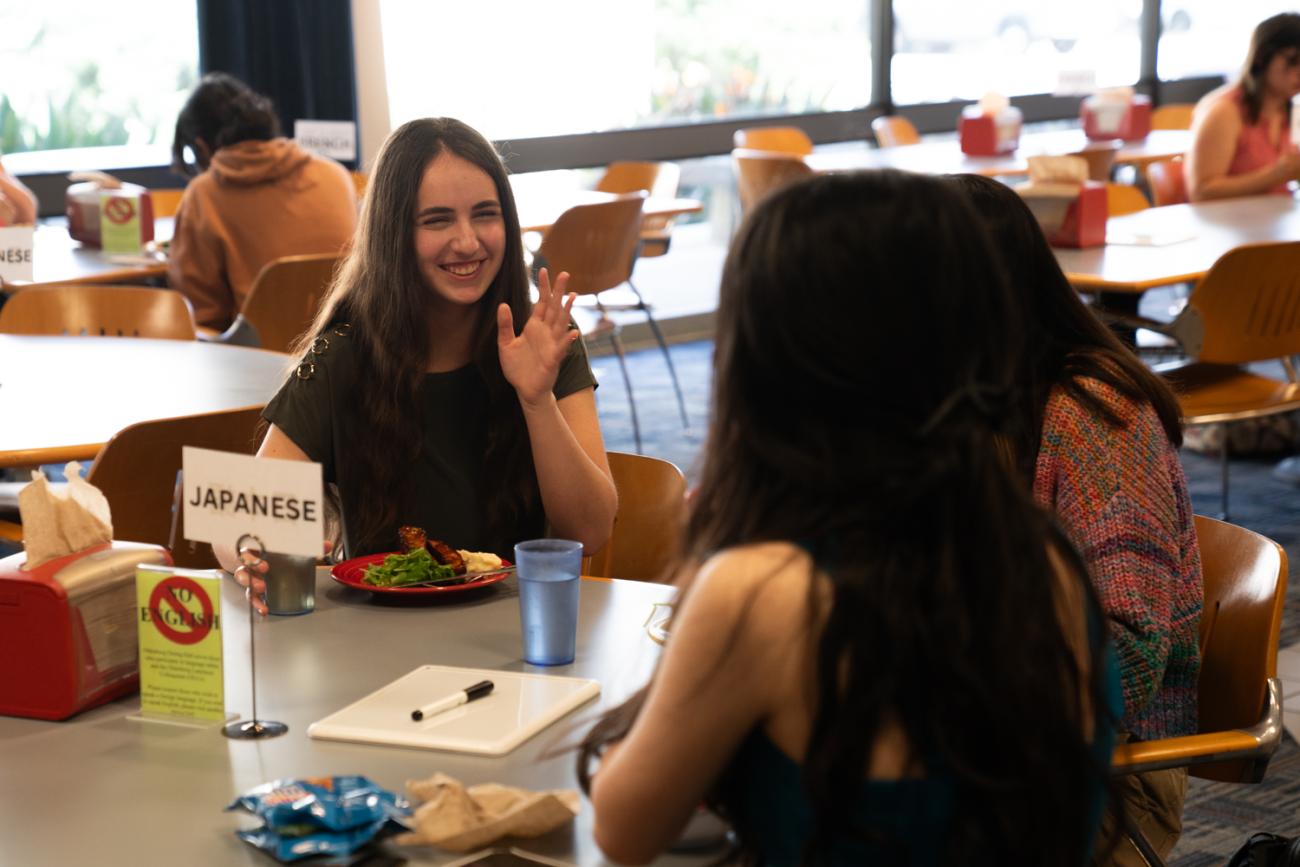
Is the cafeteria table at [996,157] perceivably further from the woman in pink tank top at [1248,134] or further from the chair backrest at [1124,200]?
the chair backrest at [1124,200]

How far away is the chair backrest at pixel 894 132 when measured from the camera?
7.42 meters

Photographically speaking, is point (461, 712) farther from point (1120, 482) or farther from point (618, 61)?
point (618, 61)

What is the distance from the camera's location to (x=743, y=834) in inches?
42.5

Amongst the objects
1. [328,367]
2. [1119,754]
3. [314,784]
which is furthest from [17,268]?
[1119,754]

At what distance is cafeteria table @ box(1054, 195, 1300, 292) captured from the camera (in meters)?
3.77

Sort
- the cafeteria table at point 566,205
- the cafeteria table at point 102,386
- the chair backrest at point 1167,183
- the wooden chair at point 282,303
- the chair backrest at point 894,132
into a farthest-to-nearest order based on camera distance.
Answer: the chair backrest at point 894,132
the chair backrest at point 1167,183
the cafeteria table at point 566,205
the wooden chair at point 282,303
the cafeteria table at point 102,386

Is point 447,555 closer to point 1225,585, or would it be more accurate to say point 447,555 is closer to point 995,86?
point 1225,585

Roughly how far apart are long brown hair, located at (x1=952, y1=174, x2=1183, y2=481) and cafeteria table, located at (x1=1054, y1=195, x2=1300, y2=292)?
75.9 inches

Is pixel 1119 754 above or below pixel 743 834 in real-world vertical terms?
below

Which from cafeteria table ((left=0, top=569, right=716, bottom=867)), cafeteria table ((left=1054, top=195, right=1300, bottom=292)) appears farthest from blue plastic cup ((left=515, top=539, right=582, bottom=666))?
cafeteria table ((left=1054, top=195, right=1300, bottom=292))

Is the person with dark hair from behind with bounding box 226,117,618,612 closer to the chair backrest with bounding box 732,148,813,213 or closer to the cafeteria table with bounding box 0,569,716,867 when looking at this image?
the cafeteria table with bounding box 0,569,716,867

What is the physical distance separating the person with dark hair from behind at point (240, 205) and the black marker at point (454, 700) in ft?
9.69

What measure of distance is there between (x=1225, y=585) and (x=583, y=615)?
769mm

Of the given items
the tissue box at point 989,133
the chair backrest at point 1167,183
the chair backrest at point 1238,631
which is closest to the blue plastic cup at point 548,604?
the chair backrest at point 1238,631
